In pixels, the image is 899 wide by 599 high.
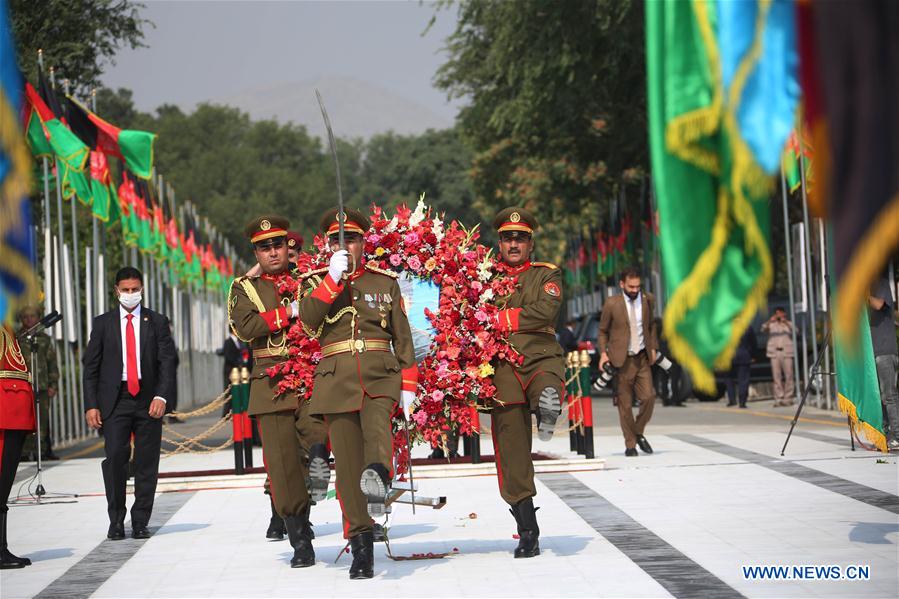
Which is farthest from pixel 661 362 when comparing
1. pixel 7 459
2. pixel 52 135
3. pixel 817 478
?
pixel 52 135

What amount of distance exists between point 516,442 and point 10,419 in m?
3.39

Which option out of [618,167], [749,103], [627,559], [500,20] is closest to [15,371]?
[627,559]

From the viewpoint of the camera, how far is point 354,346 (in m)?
9.23

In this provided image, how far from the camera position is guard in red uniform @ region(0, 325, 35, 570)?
10.1m

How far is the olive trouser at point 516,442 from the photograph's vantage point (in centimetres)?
970

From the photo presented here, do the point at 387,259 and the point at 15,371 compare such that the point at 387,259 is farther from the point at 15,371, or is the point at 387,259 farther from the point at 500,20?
the point at 500,20

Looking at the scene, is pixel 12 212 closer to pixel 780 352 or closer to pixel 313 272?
pixel 313 272

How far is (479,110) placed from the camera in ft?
137

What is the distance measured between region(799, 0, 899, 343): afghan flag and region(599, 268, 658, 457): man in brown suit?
44.0 feet

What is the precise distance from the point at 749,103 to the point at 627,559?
5562mm

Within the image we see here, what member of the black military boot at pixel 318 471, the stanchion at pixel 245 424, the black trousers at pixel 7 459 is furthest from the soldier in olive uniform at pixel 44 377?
the black military boot at pixel 318 471

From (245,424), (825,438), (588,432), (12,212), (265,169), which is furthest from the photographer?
(265,169)

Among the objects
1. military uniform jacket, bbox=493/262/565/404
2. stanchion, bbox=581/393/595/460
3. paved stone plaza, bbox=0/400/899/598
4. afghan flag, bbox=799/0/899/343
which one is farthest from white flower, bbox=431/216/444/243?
afghan flag, bbox=799/0/899/343

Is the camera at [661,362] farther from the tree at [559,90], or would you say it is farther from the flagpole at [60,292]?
the tree at [559,90]
